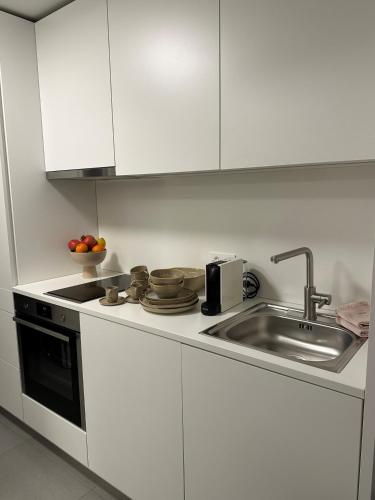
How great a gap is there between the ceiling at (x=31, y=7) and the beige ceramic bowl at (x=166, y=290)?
4.88 feet

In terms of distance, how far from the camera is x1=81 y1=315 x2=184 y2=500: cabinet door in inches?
55.4

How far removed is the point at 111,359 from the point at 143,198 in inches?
37.8

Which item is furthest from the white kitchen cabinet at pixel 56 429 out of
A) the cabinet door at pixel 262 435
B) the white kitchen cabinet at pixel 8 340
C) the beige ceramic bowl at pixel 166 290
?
the beige ceramic bowl at pixel 166 290

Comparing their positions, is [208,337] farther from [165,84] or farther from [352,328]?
[165,84]

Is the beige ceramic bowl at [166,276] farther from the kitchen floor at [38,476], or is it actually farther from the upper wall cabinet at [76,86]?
the kitchen floor at [38,476]

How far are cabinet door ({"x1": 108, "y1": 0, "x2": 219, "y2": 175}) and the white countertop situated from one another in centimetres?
60

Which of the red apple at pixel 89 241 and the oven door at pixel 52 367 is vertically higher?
the red apple at pixel 89 241

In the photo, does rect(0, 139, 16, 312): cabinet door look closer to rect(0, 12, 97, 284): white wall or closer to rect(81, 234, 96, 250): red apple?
rect(0, 12, 97, 284): white wall

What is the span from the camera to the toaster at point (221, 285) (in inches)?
59.6

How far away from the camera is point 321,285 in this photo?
158cm

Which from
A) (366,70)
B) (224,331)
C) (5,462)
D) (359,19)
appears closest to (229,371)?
(224,331)

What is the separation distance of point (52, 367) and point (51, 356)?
57mm

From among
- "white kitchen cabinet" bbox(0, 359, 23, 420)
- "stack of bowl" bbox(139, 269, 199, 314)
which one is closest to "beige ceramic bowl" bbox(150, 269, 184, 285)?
"stack of bowl" bbox(139, 269, 199, 314)

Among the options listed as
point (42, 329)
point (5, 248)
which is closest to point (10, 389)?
point (42, 329)
